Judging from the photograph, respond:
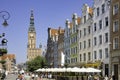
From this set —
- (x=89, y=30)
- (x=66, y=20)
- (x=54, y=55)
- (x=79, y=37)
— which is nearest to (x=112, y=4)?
(x=89, y=30)

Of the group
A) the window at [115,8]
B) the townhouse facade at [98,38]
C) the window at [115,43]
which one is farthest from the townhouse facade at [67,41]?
the window at [115,43]

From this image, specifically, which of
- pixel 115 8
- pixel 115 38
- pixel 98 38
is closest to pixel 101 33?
pixel 98 38

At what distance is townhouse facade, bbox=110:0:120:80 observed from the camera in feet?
162

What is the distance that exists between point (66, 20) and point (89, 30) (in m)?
20.9

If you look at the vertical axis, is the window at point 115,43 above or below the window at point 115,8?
below

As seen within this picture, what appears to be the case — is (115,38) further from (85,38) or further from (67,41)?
(67,41)

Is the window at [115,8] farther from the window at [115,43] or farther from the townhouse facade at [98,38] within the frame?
the window at [115,43]

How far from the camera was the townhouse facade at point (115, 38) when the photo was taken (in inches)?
1943

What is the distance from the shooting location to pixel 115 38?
50.4 metres

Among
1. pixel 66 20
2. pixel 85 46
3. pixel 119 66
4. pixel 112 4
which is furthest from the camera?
pixel 66 20

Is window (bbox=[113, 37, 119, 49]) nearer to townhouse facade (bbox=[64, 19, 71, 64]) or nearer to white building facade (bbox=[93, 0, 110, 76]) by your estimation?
white building facade (bbox=[93, 0, 110, 76])

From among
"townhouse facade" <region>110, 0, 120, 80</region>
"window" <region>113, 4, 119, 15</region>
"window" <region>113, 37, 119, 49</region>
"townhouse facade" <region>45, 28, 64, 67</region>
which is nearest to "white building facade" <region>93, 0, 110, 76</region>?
"townhouse facade" <region>110, 0, 120, 80</region>

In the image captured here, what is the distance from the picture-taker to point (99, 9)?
58.1m

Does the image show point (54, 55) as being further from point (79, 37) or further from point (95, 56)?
point (95, 56)
